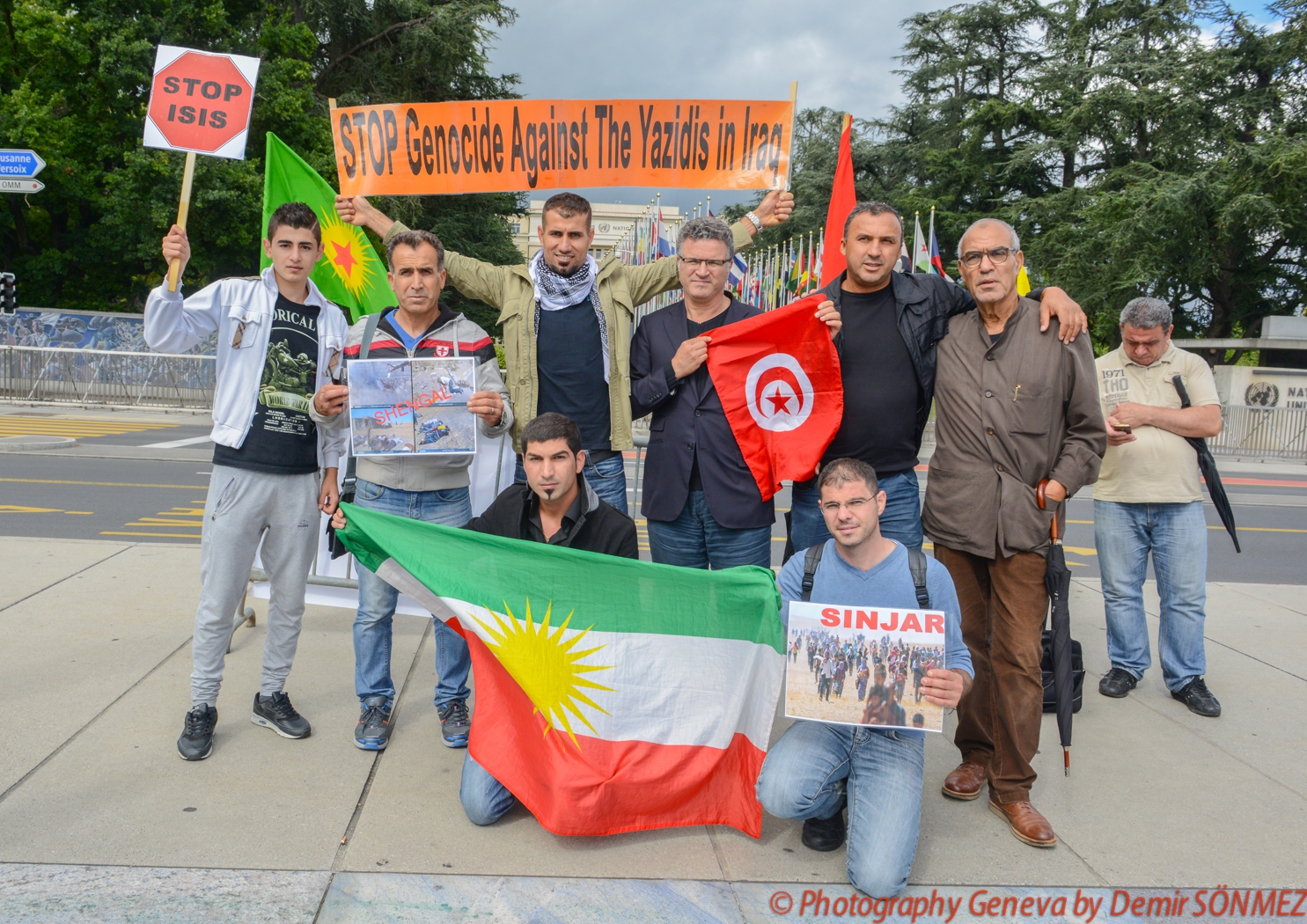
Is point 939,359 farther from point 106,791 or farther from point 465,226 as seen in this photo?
point 465,226

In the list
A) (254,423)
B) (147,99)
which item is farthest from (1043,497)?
(147,99)

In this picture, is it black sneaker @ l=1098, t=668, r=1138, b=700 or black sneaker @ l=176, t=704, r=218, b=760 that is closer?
black sneaker @ l=176, t=704, r=218, b=760

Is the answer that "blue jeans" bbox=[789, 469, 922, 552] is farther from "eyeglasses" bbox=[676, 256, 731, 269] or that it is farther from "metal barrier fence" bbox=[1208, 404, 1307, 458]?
"metal barrier fence" bbox=[1208, 404, 1307, 458]

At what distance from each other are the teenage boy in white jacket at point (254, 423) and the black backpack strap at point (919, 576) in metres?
2.32

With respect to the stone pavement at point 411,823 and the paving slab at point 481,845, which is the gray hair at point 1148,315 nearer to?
the stone pavement at point 411,823

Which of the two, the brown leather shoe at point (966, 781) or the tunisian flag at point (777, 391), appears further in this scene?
the tunisian flag at point (777, 391)

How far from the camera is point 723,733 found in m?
3.29

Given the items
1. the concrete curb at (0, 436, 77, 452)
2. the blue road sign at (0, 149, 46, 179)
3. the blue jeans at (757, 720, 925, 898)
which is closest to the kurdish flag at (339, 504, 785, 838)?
the blue jeans at (757, 720, 925, 898)

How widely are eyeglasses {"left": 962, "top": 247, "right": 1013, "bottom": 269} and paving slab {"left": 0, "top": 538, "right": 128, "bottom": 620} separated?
18.2 ft

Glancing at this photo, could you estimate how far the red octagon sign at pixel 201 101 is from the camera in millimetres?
4391

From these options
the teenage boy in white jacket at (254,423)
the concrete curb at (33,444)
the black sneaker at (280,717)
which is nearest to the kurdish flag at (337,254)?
the teenage boy in white jacket at (254,423)

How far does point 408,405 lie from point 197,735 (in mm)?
1545

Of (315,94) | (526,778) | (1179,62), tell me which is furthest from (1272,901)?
(1179,62)

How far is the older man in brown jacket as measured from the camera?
3.43 metres
